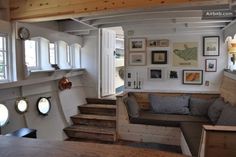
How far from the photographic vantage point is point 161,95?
15.9 ft

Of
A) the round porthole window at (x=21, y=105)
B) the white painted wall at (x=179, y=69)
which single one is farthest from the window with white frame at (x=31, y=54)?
the white painted wall at (x=179, y=69)

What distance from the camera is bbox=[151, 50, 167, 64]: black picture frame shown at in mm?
4945

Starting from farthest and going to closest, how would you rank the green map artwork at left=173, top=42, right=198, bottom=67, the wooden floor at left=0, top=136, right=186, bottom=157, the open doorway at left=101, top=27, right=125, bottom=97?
the open doorway at left=101, top=27, right=125, bottom=97 → the green map artwork at left=173, top=42, right=198, bottom=67 → the wooden floor at left=0, top=136, right=186, bottom=157

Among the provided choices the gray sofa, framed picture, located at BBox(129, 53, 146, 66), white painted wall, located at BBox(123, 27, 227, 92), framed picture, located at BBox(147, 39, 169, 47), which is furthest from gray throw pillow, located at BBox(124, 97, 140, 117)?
framed picture, located at BBox(147, 39, 169, 47)

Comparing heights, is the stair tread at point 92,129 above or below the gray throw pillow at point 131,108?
below

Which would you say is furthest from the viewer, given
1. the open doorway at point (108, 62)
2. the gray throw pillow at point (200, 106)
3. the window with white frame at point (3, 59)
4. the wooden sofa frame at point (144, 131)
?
the open doorway at point (108, 62)

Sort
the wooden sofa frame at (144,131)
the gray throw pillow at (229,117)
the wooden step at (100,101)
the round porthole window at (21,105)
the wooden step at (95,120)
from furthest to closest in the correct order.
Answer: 1. the wooden step at (100,101)
2. the wooden step at (95,120)
3. the wooden sofa frame at (144,131)
4. the round porthole window at (21,105)
5. the gray throw pillow at (229,117)

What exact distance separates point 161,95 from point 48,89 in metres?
2.46

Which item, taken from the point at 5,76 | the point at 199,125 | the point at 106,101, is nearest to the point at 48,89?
the point at 5,76

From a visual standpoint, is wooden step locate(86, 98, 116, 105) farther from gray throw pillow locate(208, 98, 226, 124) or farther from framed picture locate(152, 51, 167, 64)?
gray throw pillow locate(208, 98, 226, 124)

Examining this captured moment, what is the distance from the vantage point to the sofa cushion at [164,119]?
400cm

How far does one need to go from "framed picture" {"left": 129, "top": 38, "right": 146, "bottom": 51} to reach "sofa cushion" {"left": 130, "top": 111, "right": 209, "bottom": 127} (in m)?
1.61

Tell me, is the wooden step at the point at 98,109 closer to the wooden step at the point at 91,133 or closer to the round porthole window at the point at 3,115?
the wooden step at the point at 91,133

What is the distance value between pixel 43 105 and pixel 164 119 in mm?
2339
